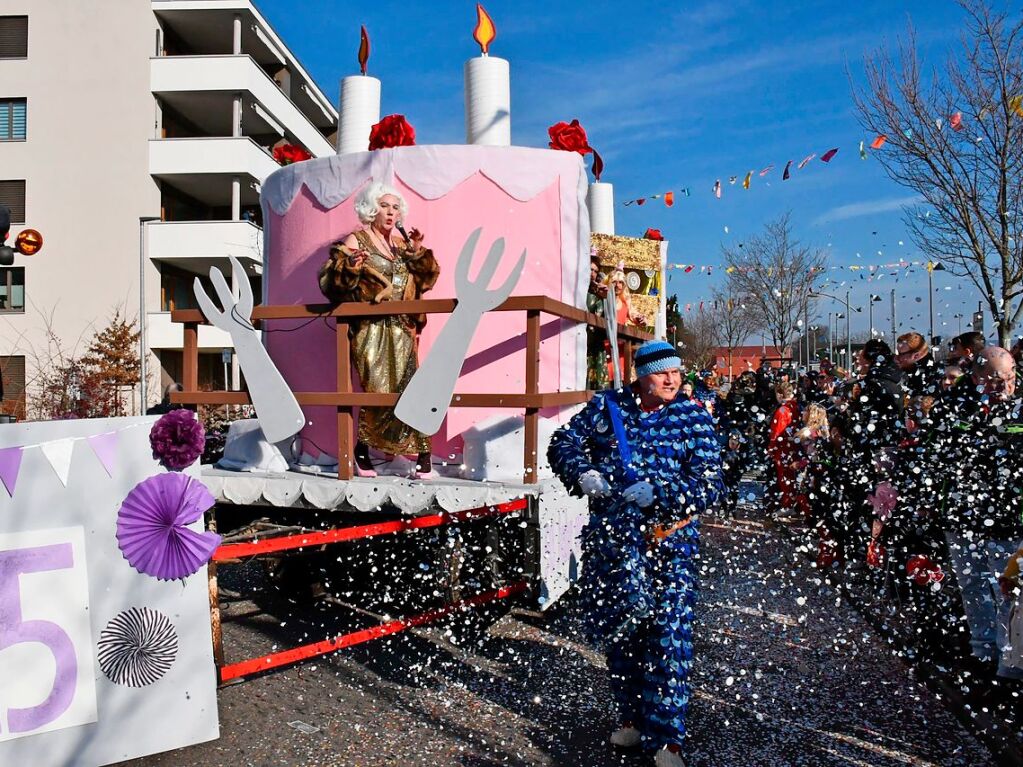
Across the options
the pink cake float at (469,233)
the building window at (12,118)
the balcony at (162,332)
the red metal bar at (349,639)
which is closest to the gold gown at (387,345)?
the pink cake float at (469,233)

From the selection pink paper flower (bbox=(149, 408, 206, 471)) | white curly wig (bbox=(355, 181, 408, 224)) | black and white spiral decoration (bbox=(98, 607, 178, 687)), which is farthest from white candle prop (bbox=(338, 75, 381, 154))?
black and white spiral decoration (bbox=(98, 607, 178, 687))

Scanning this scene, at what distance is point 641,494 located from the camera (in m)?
2.98

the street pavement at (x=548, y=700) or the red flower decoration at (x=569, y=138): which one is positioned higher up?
the red flower decoration at (x=569, y=138)

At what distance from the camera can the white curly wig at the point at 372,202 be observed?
15.1 feet

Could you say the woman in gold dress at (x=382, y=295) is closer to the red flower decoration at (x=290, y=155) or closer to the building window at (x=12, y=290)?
the red flower decoration at (x=290, y=155)

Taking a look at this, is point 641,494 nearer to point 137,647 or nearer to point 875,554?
point 137,647

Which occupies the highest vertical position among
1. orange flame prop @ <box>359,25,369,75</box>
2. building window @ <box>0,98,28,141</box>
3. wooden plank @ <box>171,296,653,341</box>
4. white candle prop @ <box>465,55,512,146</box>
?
building window @ <box>0,98,28,141</box>

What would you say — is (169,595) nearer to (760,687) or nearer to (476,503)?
(476,503)

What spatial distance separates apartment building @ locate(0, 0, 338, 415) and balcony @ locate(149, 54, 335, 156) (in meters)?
Answer: 0.04

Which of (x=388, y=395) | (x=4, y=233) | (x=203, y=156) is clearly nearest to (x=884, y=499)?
(x=388, y=395)

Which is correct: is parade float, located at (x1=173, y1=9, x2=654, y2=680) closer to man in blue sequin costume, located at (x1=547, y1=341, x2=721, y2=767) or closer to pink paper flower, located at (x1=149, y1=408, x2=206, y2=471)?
pink paper flower, located at (x1=149, y1=408, x2=206, y2=471)

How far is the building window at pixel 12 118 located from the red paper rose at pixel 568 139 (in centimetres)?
2297

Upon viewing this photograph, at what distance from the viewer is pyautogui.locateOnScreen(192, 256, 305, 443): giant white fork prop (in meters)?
4.34

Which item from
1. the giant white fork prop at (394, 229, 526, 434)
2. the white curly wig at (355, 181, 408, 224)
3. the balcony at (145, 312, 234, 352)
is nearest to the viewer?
the giant white fork prop at (394, 229, 526, 434)
